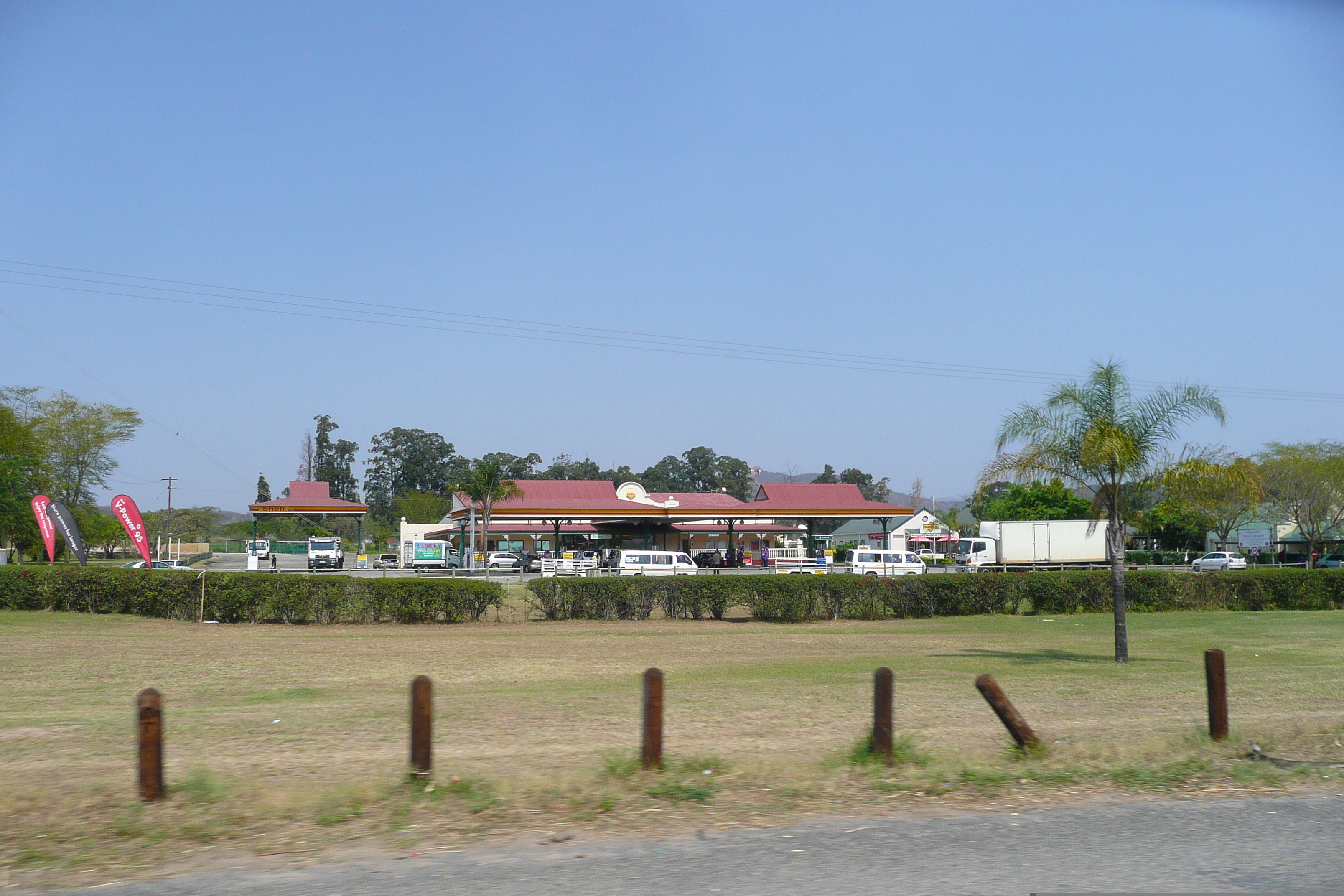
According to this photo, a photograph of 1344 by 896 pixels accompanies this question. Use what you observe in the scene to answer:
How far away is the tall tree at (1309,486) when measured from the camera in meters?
59.4

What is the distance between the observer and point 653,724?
774 centimetres

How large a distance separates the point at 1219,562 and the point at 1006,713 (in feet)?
176

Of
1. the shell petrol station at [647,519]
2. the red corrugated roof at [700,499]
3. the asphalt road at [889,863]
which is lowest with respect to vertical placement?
the asphalt road at [889,863]

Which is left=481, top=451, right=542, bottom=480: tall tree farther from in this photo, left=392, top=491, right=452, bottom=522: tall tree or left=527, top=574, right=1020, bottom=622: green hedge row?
left=527, top=574, right=1020, bottom=622: green hedge row

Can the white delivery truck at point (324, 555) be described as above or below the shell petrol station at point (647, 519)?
below

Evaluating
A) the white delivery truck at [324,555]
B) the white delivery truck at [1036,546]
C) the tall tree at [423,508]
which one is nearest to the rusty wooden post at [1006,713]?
the white delivery truck at [1036,546]

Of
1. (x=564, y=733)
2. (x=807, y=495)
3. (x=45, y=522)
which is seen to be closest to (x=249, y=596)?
(x=45, y=522)

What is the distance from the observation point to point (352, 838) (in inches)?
243

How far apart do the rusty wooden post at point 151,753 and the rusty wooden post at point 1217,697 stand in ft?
28.0

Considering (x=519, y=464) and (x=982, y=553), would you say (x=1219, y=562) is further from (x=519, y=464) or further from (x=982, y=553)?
(x=519, y=464)

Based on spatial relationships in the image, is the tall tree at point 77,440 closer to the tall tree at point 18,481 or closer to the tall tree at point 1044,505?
the tall tree at point 18,481

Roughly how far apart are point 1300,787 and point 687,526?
63560 mm

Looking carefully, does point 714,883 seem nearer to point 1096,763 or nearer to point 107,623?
point 1096,763

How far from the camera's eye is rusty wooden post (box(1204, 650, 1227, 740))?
29.2 feet
